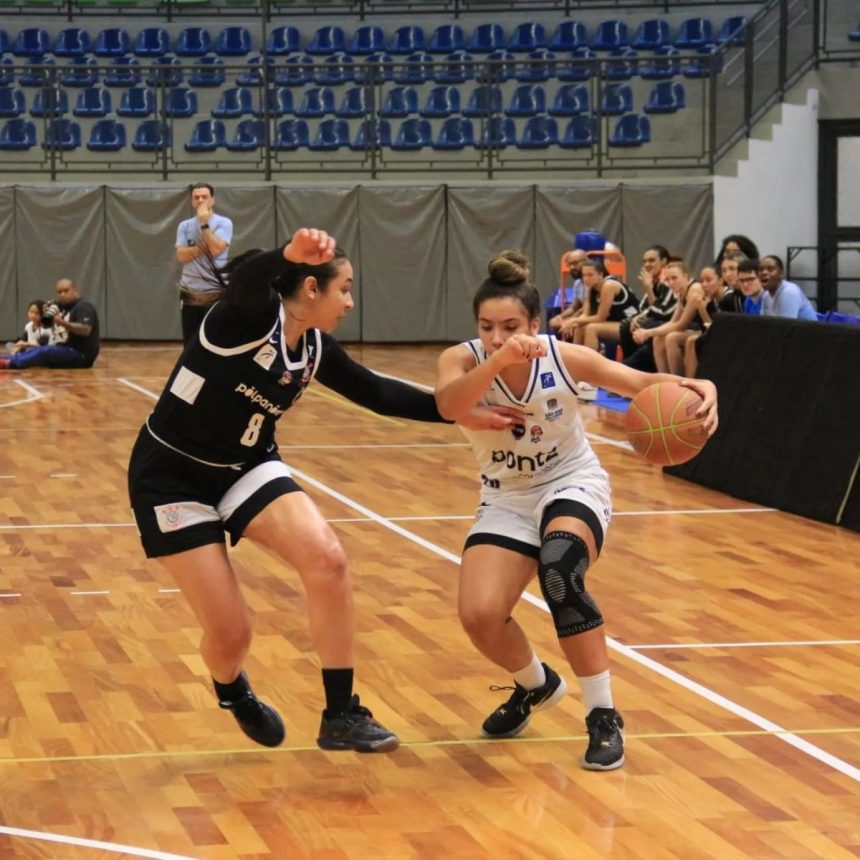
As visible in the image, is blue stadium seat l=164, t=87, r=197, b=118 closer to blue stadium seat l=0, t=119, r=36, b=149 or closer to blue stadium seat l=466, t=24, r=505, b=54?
blue stadium seat l=0, t=119, r=36, b=149

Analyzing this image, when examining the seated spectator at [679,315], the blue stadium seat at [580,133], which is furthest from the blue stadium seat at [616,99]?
the seated spectator at [679,315]

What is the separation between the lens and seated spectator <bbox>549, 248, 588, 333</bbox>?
54.5 ft

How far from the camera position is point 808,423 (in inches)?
356

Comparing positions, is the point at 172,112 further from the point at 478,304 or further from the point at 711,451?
the point at 478,304

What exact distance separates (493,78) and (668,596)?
15.7 metres

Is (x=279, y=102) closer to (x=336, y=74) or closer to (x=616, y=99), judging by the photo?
(x=336, y=74)

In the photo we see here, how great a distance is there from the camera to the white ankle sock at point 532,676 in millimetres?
4977

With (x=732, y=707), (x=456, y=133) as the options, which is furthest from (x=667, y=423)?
(x=456, y=133)

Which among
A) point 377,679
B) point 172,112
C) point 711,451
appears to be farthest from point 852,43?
point 377,679

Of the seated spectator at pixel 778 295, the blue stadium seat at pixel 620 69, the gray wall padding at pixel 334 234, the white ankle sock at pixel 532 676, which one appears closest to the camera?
the white ankle sock at pixel 532 676

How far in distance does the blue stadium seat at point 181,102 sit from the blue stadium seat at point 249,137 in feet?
2.82

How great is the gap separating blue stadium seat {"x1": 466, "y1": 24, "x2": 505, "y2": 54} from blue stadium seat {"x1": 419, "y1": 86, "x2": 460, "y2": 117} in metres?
1.25

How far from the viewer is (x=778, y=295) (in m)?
12.5

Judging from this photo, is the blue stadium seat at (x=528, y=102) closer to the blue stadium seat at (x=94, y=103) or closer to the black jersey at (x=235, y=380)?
the blue stadium seat at (x=94, y=103)
